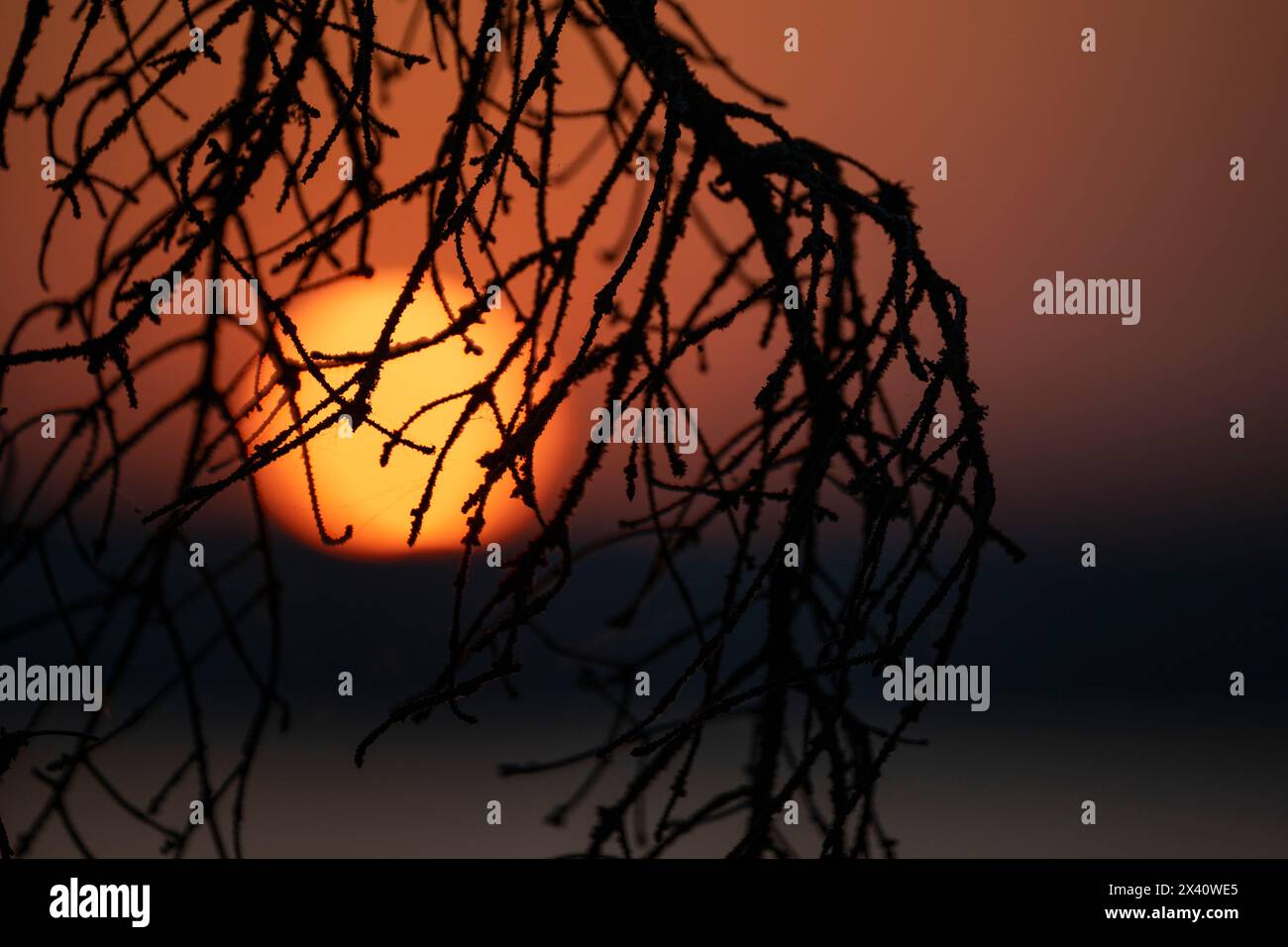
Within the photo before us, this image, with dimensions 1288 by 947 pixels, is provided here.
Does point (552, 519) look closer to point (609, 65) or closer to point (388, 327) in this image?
point (388, 327)

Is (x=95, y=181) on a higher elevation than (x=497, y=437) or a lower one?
higher

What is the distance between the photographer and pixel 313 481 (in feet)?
3.88

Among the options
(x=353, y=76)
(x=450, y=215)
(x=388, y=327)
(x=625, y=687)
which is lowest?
(x=625, y=687)

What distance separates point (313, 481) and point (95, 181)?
55 centimetres

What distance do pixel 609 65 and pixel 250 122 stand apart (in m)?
0.39

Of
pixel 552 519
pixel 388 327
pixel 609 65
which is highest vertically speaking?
pixel 609 65
